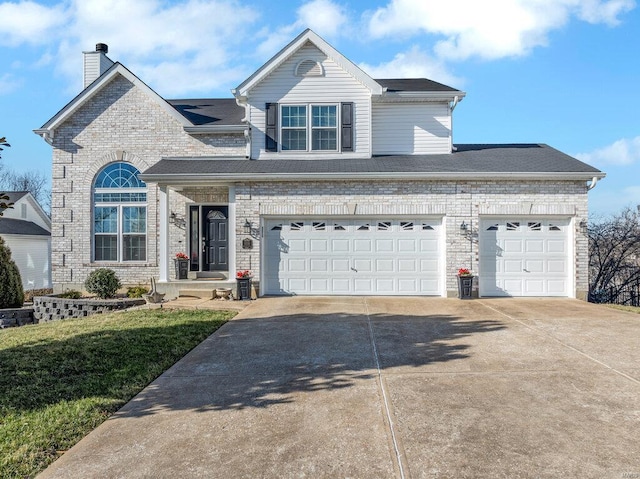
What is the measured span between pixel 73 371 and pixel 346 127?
10389 mm

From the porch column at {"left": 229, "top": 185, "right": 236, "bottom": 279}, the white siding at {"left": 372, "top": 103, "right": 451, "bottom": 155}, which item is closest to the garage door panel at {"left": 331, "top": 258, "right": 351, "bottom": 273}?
the porch column at {"left": 229, "top": 185, "right": 236, "bottom": 279}

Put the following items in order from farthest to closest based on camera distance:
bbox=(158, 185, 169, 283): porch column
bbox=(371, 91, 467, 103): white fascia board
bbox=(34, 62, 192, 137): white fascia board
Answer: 1. bbox=(34, 62, 192, 137): white fascia board
2. bbox=(371, 91, 467, 103): white fascia board
3. bbox=(158, 185, 169, 283): porch column

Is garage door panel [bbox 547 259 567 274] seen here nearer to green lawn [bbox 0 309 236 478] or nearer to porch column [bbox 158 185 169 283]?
green lawn [bbox 0 309 236 478]

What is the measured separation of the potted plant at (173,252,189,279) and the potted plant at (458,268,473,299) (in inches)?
334

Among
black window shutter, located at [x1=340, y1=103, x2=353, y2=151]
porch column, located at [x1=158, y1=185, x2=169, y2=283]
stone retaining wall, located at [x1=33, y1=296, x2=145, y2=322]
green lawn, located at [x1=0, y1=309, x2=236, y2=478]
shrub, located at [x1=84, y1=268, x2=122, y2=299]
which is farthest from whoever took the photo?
black window shutter, located at [x1=340, y1=103, x2=353, y2=151]

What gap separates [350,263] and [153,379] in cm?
741

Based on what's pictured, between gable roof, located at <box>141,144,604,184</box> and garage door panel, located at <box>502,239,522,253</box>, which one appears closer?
gable roof, located at <box>141,144,604,184</box>

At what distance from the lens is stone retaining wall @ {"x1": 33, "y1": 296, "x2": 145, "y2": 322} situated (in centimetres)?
1102

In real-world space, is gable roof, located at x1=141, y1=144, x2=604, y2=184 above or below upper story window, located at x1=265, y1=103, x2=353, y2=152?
below

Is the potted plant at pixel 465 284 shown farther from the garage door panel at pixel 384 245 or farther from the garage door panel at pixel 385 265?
the garage door panel at pixel 384 245

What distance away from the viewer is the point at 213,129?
1338 centimetres

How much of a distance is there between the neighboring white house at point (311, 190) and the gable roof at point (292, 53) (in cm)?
4

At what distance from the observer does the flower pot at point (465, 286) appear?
444 inches

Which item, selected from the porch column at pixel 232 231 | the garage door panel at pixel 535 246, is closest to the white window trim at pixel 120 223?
the porch column at pixel 232 231
